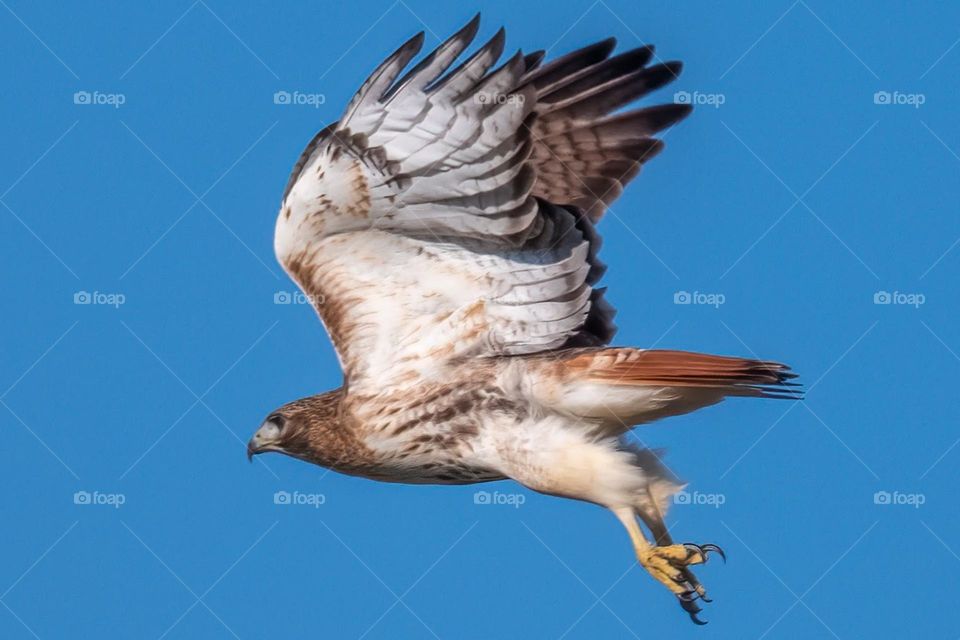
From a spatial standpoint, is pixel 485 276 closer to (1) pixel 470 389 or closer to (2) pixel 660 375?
(1) pixel 470 389

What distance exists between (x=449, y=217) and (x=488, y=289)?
62 centimetres

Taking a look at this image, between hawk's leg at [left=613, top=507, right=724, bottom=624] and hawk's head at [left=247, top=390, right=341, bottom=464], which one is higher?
hawk's head at [left=247, top=390, right=341, bottom=464]

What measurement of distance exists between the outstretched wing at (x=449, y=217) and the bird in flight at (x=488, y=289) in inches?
0.4

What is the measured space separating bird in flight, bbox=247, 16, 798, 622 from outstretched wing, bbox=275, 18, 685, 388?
1cm

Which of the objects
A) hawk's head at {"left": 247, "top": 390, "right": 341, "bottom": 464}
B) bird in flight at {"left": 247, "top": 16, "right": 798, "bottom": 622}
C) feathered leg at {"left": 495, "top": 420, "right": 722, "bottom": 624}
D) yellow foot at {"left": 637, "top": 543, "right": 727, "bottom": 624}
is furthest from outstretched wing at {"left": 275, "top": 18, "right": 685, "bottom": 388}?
yellow foot at {"left": 637, "top": 543, "right": 727, "bottom": 624}

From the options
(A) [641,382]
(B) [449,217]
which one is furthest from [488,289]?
(A) [641,382]

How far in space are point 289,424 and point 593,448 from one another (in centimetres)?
205

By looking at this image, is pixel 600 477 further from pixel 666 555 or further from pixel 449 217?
pixel 449 217

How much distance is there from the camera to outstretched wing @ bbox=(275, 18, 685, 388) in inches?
414

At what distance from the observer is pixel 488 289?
11.4 metres

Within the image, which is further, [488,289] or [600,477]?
[488,289]

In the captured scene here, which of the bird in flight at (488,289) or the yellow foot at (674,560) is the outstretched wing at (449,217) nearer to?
the bird in flight at (488,289)

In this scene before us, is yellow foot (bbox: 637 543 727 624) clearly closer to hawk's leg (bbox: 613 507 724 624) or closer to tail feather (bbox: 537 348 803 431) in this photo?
hawk's leg (bbox: 613 507 724 624)

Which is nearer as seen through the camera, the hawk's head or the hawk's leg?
the hawk's leg
